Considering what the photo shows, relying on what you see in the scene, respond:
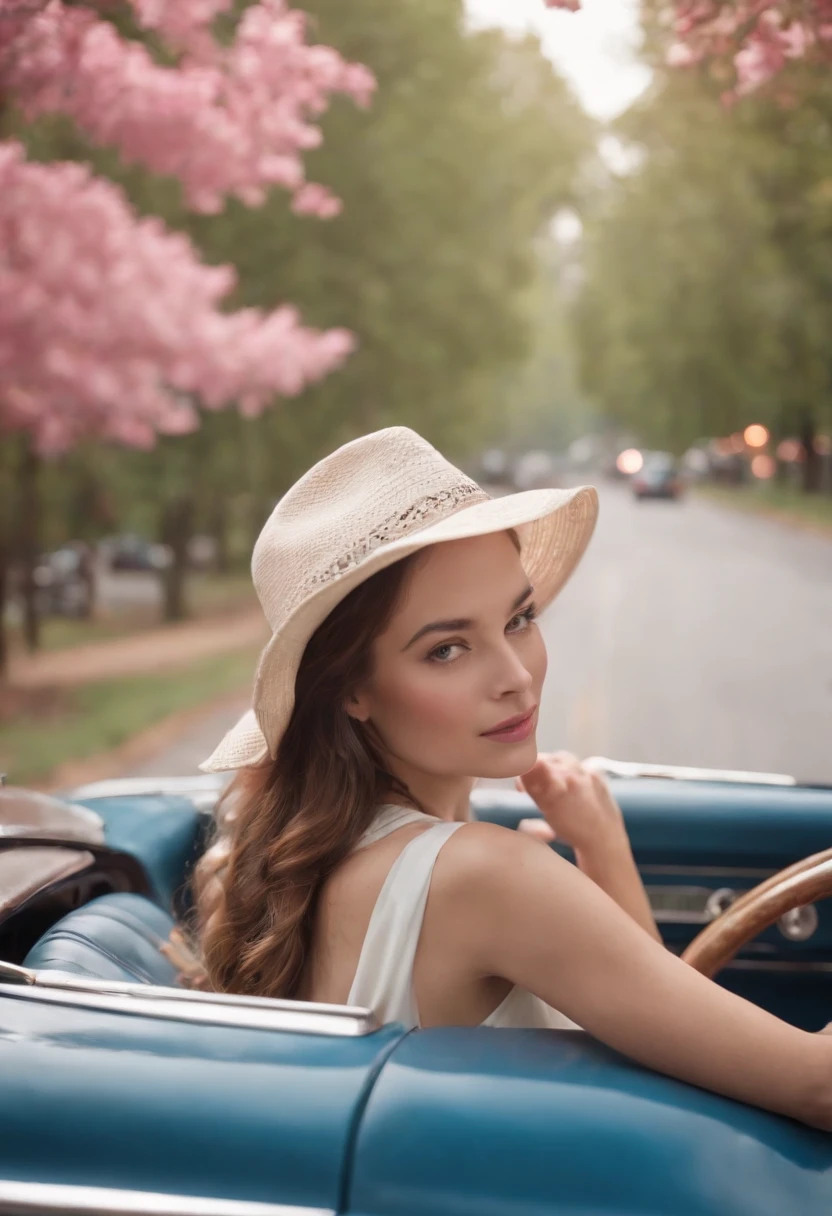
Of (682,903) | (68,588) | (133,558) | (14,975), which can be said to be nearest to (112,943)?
(14,975)

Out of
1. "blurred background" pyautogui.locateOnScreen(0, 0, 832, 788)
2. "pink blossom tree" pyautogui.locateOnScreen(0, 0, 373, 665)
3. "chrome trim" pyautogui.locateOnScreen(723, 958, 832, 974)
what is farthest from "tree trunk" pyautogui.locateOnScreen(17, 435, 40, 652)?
"chrome trim" pyautogui.locateOnScreen(723, 958, 832, 974)

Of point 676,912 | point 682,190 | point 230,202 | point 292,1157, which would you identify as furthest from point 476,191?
point 292,1157

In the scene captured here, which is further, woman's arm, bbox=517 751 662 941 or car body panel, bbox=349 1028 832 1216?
woman's arm, bbox=517 751 662 941

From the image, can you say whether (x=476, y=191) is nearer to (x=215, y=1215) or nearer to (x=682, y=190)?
(x=682, y=190)

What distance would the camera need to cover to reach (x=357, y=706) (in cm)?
180

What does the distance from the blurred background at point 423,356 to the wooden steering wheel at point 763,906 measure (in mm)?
2515

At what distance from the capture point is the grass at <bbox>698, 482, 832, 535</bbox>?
31000mm

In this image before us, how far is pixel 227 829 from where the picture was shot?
209 centimetres

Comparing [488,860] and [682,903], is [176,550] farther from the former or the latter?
[488,860]

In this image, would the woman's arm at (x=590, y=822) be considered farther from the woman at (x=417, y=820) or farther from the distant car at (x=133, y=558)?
the distant car at (x=133, y=558)

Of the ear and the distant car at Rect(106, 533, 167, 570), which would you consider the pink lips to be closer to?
the ear

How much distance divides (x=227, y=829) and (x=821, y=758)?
261 inches

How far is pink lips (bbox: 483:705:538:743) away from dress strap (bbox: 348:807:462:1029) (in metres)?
0.16

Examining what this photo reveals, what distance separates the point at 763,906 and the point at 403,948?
1.71 ft
